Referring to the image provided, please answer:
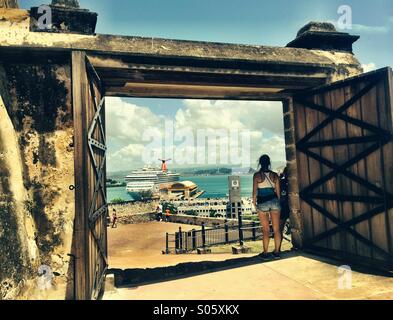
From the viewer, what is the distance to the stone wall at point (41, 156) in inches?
154

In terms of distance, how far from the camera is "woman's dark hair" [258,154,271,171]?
580 cm

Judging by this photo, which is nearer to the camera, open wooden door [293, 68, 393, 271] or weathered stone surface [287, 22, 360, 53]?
open wooden door [293, 68, 393, 271]

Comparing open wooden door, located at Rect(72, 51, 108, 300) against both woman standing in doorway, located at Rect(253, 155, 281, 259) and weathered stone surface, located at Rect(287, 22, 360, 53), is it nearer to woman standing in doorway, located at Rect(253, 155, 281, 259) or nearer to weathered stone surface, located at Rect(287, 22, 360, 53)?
woman standing in doorway, located at Rect(253, 155, 281, 259)

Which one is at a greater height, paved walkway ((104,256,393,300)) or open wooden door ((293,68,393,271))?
open wooden door ((293,68,393,271))

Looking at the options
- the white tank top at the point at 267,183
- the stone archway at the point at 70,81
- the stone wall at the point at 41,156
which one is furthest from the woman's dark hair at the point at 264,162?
the stone wall at the point at 41,156

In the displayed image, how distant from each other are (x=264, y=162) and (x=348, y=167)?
4.85 feet

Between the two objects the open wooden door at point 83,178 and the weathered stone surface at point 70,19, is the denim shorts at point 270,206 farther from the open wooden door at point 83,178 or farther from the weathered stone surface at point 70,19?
the weathered stone surface at point 70,19

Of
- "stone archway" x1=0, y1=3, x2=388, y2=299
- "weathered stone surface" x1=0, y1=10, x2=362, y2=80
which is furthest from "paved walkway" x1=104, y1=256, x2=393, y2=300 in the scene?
"weathered stone surface" x1=0, y1=10, x2=362, y2=80

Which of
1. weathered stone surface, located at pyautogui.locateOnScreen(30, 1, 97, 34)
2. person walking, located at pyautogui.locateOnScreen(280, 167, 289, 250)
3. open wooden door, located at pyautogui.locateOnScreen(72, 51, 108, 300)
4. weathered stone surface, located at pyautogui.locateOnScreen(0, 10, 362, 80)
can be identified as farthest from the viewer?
person walking, located at pyautogui.locateOnScreen(280, 167, 289, 250)

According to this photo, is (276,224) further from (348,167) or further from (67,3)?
(67,3)

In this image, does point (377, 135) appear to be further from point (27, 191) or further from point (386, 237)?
point (27, 191)

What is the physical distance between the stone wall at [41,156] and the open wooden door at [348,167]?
4564mm

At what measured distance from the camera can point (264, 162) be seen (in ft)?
19.1

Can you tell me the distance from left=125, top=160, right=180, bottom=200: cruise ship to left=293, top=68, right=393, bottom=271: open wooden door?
115 metres
